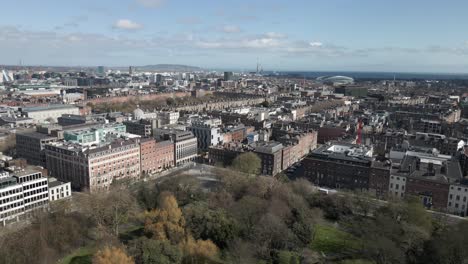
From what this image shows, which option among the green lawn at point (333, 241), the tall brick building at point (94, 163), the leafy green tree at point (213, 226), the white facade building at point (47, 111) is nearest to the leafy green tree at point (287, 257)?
the green lawn at point (333, 241)

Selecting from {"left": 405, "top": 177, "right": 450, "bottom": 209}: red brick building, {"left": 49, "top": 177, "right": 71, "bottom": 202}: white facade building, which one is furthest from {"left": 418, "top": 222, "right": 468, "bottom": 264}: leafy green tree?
{"left": 49, "top": 177, "right": 71, "bottom": 202}: white facade building

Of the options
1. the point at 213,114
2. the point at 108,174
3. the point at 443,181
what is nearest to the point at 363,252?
the point at 443,181

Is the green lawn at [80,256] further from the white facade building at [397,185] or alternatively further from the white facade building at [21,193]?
the white facade building at [397,185]

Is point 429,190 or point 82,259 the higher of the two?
point 429,190

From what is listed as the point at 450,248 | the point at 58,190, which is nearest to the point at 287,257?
the point at 450,248

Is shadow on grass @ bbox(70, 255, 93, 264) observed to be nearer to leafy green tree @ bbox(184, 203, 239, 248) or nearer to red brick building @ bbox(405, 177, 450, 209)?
leafy green tree @ bbox(184, 203, 239, 248)

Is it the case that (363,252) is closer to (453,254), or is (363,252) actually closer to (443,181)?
(453,254)

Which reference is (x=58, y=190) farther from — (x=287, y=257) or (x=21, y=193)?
(x=287, y=257)
